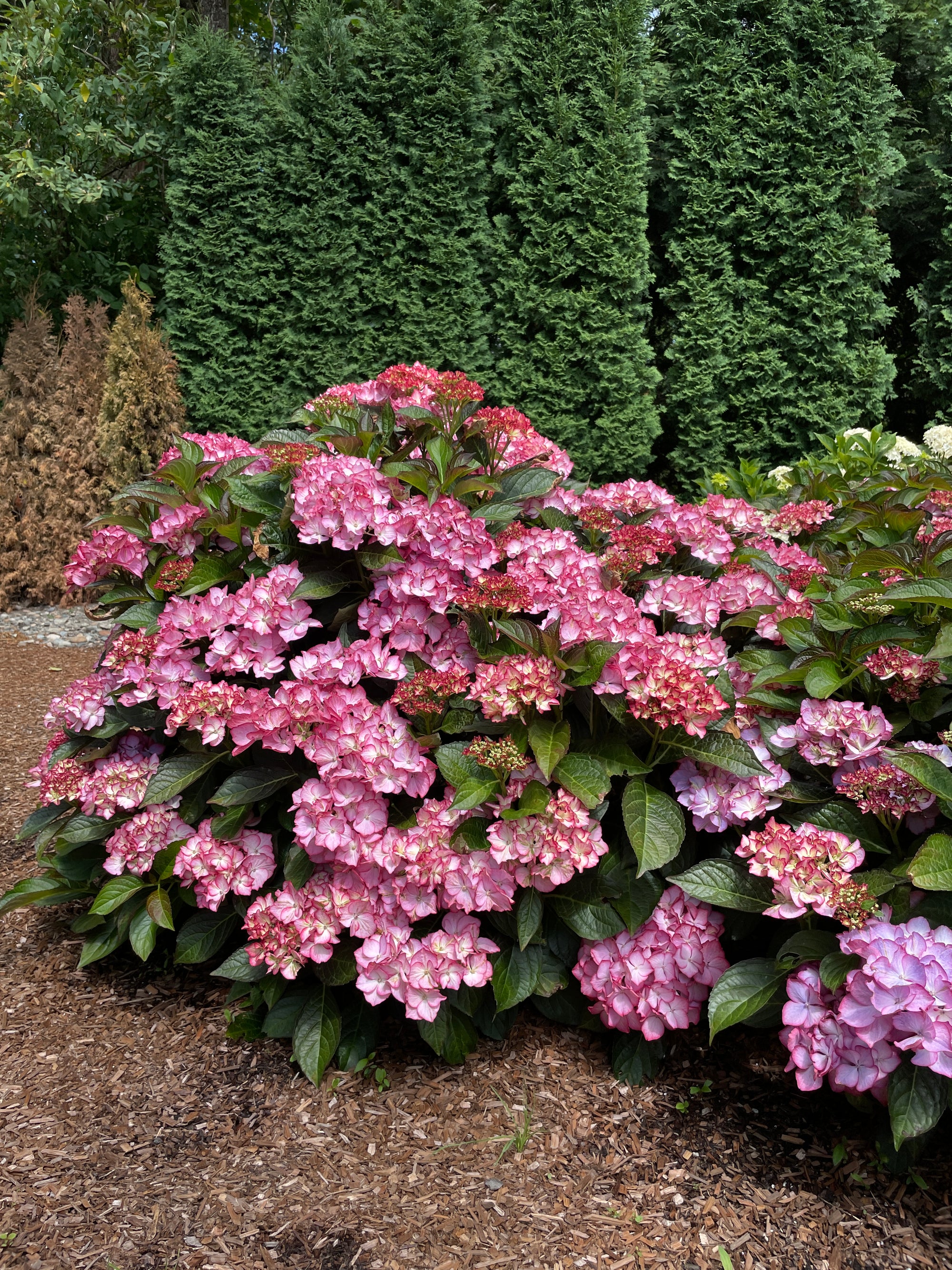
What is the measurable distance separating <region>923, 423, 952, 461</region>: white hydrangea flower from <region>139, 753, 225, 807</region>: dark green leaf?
2996 millimetres

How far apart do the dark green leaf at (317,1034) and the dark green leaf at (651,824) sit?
711 millimetres

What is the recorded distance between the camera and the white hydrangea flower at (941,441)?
3537 millimetres

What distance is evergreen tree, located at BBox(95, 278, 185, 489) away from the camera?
18.3 ft

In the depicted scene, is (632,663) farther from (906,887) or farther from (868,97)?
(868,97)

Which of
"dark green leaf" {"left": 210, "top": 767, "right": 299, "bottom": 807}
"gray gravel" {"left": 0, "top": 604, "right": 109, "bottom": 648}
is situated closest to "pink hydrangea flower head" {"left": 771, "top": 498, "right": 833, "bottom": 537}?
"dark green leaf" {"left": 210, "top": 767, "right": 299, "bottom": 807}

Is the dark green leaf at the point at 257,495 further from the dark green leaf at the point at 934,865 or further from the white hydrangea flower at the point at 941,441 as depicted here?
the white hydrangea flower at the point at 941,441

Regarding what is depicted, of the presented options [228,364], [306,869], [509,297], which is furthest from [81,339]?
[306,869]

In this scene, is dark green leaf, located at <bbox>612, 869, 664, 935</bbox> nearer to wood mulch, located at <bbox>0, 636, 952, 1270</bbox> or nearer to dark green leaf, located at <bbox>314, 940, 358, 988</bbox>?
wood mulch, located at <bbox>0, 636, 952, 1270</bbox>

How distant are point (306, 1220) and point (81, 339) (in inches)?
238

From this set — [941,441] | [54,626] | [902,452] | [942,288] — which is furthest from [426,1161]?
[942,288]

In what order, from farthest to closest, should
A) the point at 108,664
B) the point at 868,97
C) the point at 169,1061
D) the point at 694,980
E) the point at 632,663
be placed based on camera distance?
the point at 868,97
the point at 108,664
the point at 169,1061
the point at 694,980
the point at 632,663

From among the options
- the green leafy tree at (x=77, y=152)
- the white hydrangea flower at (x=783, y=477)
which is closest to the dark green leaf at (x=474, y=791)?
the white hydrangea flower at (x=783, y=477)

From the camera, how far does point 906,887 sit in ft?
4.85

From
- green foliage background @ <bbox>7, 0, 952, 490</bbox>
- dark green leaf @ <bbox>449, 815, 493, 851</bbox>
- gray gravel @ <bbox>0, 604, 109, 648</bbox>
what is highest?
green foliage background @ <bbox>7, 0, 952, 490</bbox>
